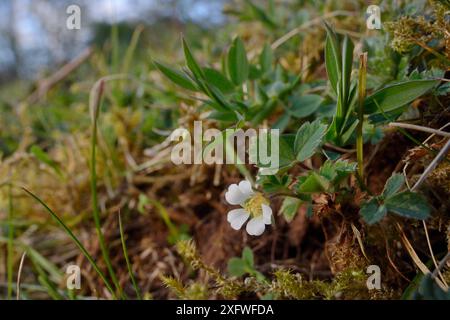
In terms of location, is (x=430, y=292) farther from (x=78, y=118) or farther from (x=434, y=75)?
(x=78, y=118)

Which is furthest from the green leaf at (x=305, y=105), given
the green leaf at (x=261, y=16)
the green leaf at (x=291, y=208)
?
the green leaf at (x=261, y=16)

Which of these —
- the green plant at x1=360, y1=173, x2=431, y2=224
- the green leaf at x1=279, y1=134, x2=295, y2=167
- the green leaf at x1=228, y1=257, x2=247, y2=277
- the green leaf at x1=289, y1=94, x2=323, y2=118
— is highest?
the green leaf at x1=289, y1=94, x2=323, y2=118

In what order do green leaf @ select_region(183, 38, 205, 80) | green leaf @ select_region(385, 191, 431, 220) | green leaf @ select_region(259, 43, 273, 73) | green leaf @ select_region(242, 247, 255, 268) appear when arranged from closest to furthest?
green leaf @ select_region(385, 191, 431, 220)
green leaf @ select_region(183, 38, 205, 80)
green leaf @ select_region(242, 247, 255, 268)
green leaf @ select_region(259, 43, 273, 73)

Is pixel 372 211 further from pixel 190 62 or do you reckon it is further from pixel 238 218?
pixel 190 62

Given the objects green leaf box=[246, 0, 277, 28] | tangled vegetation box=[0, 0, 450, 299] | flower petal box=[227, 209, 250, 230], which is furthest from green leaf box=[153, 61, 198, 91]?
green leaf box=[246, 0, 277, 28]

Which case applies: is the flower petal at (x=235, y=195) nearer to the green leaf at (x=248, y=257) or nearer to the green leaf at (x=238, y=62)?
the green leaf at (x=248, y=257)

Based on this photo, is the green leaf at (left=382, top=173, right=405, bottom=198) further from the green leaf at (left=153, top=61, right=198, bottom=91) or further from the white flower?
the green leaf at (left=153, top=61, right=198, bottom=91)
